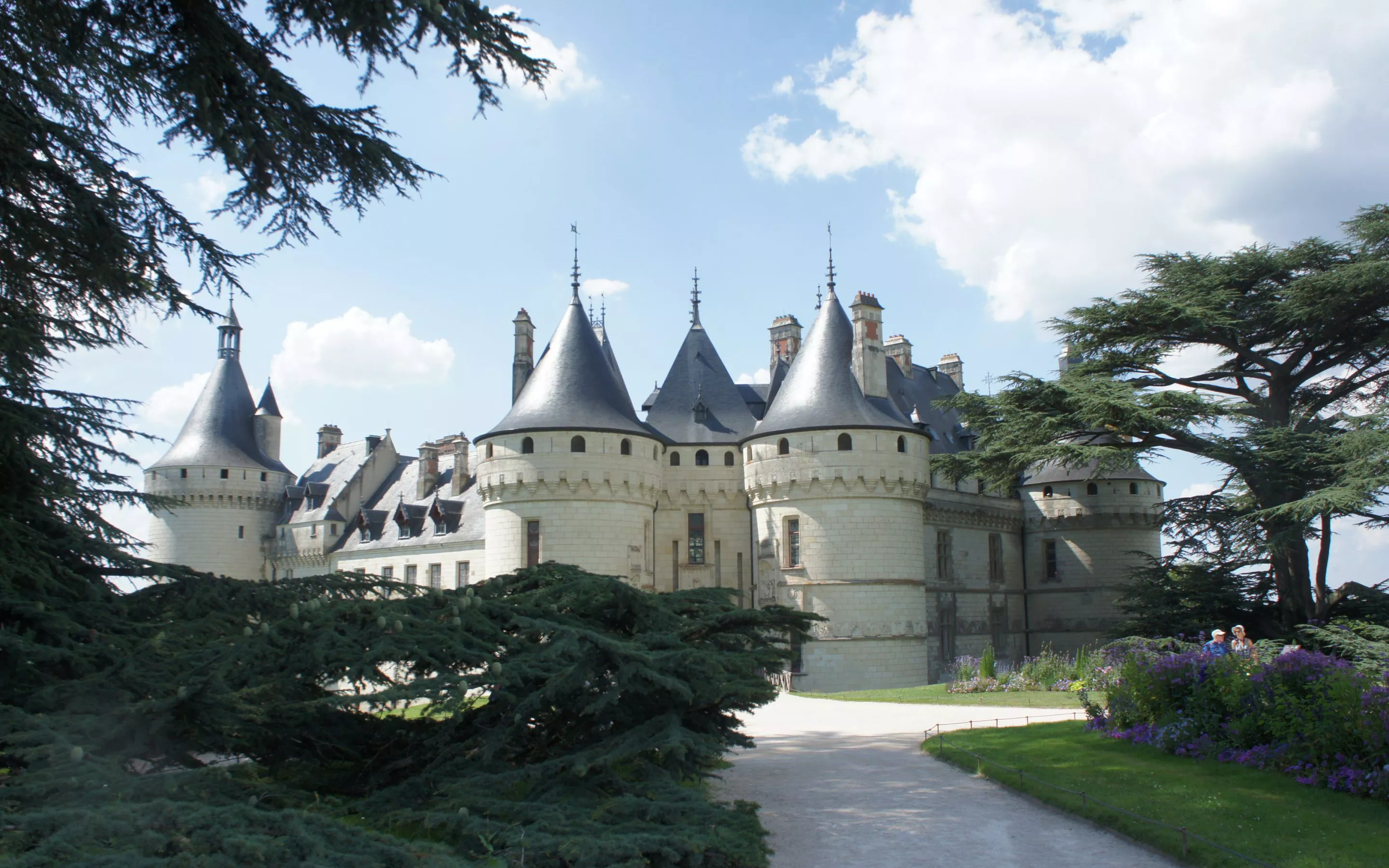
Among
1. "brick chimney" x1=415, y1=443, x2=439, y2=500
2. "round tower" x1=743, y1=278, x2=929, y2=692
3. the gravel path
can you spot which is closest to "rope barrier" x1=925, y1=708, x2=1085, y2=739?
the gravel path

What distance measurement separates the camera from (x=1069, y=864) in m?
7.86

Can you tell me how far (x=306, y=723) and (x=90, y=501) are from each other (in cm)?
305

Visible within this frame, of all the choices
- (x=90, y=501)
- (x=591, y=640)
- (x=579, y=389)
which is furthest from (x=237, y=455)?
(x=591, y=640)

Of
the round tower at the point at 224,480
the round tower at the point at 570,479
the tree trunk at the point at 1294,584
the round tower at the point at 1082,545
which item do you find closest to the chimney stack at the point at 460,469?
the round tower at the point at 224,480

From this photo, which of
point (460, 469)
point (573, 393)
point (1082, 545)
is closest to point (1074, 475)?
point (1082, 545)

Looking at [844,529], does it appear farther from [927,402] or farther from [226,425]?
[226,425]

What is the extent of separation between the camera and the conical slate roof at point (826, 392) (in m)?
26.4

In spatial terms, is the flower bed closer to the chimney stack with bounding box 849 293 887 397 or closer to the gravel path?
the gravel path

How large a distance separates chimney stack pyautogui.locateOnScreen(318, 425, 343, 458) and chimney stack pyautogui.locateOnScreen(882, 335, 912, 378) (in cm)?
2298

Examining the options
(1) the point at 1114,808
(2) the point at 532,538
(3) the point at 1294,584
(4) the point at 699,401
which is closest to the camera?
(1) the point at 1114,808

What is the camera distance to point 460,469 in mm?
36000

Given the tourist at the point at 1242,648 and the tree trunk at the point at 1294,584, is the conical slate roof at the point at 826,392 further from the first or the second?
the tourist at the point at 1242,648

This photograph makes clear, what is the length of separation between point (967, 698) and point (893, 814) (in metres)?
9.91

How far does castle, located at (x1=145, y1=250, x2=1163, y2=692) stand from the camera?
2566 centimetres
